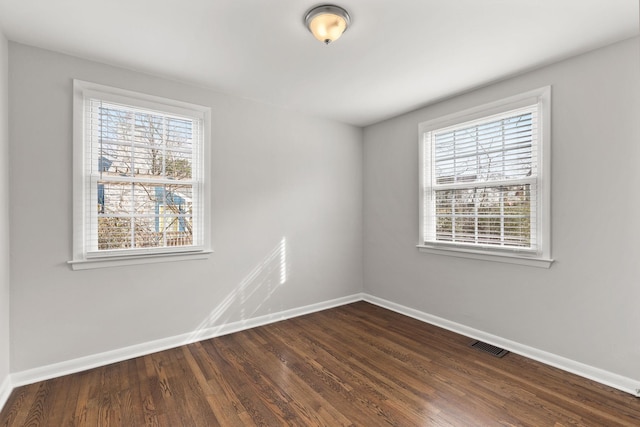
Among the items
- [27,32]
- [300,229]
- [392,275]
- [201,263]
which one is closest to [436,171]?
[392,275]

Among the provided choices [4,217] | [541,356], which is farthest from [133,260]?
[541,356]

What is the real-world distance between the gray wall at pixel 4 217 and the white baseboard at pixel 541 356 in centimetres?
372

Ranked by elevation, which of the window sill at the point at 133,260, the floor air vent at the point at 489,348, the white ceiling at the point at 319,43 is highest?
the white ceiling at the point at 319,43

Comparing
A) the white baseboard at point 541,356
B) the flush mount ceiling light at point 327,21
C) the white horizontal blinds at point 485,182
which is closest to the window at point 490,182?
the white horizontal blinds at point 485,182

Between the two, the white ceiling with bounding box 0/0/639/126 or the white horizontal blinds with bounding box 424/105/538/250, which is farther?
the white horizontal blinds with bounding box 424/105/538/250

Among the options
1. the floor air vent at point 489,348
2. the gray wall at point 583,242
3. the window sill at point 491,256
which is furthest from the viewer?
the floor air vent at point 489,348

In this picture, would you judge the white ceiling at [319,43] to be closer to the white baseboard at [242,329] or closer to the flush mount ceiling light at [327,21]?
the flush mount ceiling light at [327,21]

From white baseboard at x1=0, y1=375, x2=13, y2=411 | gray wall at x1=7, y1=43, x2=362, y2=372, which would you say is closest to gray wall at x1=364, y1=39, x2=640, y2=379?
gray wall at x1=7, y1=43, x2=362, y2=372

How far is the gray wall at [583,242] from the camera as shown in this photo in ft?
7.37

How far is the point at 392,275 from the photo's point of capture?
4066mm

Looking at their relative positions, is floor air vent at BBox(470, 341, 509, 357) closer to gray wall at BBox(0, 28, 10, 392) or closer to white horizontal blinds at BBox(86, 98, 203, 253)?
white horizontal blinds at BBox(86, 98, 203, 253)

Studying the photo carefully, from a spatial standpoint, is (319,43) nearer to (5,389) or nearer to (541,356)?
(541,356)

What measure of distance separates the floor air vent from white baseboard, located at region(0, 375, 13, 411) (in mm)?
3725

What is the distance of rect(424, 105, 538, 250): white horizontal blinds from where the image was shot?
2.79m
